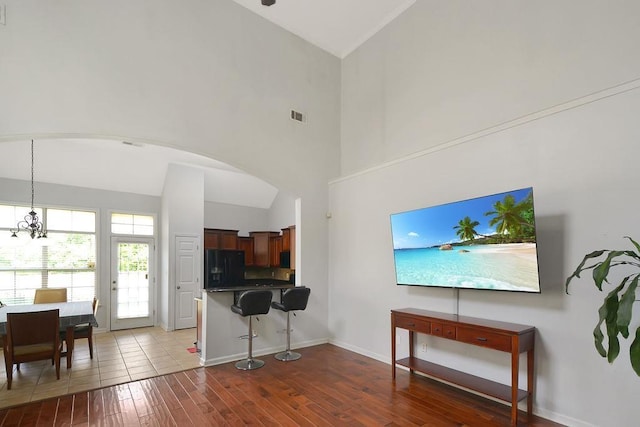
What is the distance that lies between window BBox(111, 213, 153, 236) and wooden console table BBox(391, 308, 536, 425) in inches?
236

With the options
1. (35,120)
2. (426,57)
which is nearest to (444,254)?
(426,57)

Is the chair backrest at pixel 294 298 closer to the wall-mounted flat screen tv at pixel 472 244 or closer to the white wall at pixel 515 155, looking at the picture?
the white wall at pixel 515 155

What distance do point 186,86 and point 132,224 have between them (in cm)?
414

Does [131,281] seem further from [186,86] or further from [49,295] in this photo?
[186,86]

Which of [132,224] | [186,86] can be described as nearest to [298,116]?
[186,86]

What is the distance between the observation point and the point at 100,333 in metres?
6.77

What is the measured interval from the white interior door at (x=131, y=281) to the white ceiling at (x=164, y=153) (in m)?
1.22

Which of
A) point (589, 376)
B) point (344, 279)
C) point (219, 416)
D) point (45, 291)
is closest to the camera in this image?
point (589, 376)

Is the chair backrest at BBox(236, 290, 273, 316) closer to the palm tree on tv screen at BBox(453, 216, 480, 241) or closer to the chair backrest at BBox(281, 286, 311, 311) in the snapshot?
the chair backrest at BBox(281, 286, 311, 311)

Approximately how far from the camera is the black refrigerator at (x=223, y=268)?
763cm

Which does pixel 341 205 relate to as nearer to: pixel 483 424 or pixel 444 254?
pixel 444 254

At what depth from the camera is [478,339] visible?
10.6 ft

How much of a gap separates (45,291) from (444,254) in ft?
21.7

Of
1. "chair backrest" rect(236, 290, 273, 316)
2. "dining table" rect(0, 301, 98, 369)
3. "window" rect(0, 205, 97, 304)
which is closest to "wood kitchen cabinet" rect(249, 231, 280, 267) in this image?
"window" rect(0, 205, 97, 304)
